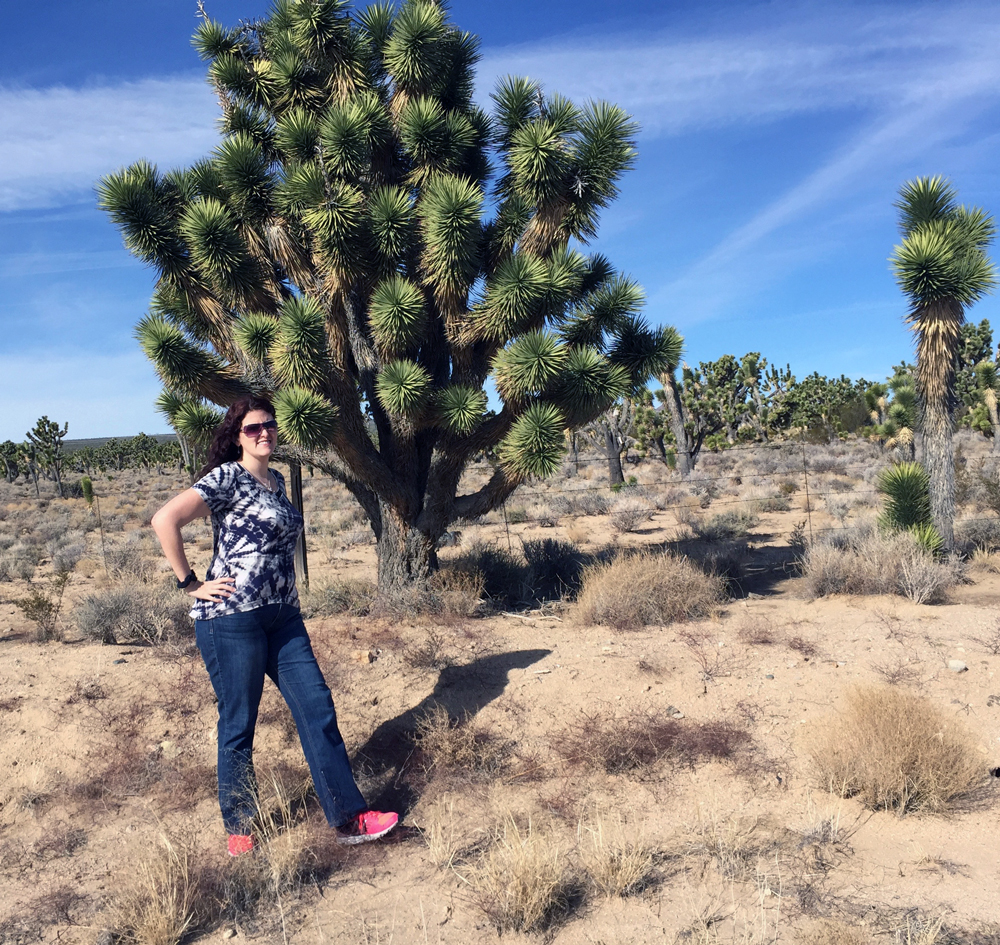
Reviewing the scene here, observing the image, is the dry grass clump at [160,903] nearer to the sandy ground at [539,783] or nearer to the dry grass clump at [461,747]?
the sandy ground at [539,783]

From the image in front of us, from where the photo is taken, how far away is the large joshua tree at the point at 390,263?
699 cm

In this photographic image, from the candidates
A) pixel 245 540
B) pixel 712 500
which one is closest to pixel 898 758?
pixel 245 540

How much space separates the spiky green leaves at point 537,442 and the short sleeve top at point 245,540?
3319 mm

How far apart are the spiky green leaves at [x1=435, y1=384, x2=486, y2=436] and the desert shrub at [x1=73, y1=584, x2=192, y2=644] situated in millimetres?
2906

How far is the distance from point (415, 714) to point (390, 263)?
4119mm

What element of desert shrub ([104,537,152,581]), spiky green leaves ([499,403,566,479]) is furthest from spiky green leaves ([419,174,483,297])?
desert shrub ([104,537,152,581])

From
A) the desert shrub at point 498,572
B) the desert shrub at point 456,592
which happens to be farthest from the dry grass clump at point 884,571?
the desert shrub at point 456,592

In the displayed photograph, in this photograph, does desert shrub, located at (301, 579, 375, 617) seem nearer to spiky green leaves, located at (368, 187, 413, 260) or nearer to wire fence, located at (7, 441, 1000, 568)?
wire fence, located at (7, 441, 1000, 568)

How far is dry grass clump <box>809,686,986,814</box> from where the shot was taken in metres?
4.20

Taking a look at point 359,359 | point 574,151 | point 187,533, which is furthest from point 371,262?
point 187,533

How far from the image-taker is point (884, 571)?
26.6 ft

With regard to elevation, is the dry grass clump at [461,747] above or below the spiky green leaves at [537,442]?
below

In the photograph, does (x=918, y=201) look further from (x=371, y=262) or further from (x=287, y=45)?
(x=287, y=45)

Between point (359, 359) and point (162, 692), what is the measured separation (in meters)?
3.64
